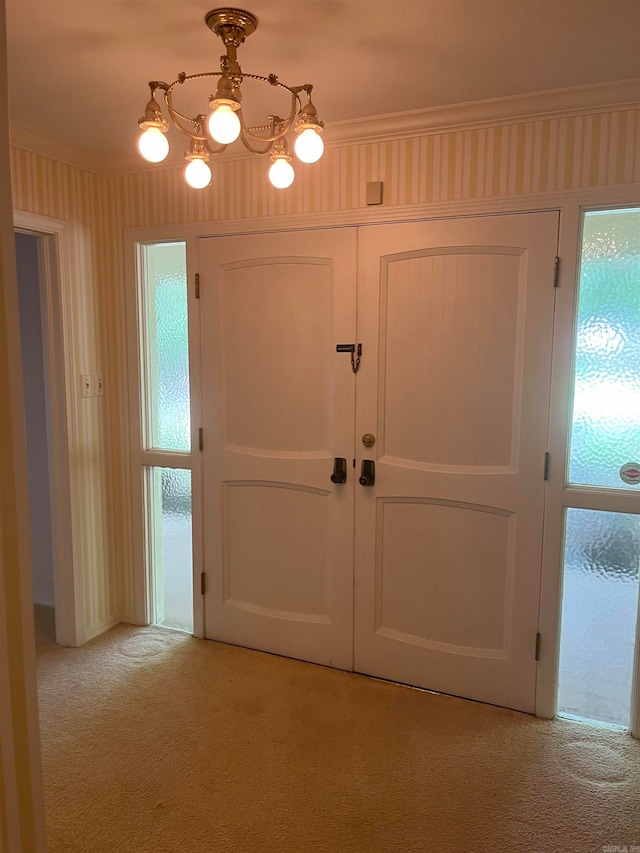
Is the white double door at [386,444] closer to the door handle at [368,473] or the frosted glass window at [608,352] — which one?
the door handle at [368,473]

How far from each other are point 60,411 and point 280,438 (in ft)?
3.55

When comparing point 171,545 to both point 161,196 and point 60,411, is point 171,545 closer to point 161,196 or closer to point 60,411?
point 60,411

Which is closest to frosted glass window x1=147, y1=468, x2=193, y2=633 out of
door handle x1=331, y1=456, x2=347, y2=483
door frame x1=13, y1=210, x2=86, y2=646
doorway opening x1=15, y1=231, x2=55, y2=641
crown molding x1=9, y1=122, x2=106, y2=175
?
door frame x1=13, y1=210, x2=86, y2=646

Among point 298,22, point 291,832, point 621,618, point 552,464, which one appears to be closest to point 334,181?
point 298,22

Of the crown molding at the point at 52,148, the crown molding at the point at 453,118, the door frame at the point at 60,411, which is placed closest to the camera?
the crown molding at the point at 453,118

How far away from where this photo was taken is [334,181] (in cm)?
257

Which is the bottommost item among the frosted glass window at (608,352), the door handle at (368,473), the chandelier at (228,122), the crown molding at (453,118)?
the door handle at (368,473)

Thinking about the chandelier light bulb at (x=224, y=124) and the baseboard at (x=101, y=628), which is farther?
the baseboard at (x=101, y=628)

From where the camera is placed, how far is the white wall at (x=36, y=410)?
10.9 feet

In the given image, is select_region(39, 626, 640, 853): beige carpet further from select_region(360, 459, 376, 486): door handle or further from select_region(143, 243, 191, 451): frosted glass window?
select_region(143, 243, 191, 451): frosted glass window

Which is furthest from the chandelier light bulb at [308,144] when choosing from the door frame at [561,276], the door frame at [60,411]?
the door frame at [60,411]

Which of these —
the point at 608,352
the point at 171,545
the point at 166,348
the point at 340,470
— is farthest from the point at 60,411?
the point at 608,352

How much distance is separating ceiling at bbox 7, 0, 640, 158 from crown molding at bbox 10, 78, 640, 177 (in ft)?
0.14

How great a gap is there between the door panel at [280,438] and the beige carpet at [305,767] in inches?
11.4
